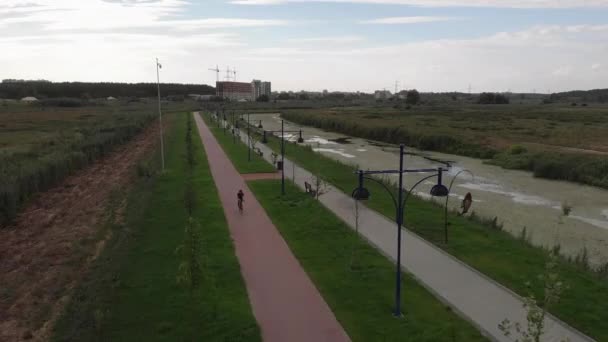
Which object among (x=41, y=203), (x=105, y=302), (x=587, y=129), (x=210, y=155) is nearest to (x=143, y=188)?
(x=41, y=203)

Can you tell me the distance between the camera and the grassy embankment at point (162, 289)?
10.5 meters

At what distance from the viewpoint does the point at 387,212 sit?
2059cm

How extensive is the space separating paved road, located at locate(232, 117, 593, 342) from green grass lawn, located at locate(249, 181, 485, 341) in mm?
422

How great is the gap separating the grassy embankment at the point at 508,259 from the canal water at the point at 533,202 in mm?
2277

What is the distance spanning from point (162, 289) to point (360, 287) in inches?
213

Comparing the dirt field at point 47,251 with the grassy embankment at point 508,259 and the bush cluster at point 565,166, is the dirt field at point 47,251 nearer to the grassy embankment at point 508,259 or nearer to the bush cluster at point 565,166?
the grassy embankment at point 508,259

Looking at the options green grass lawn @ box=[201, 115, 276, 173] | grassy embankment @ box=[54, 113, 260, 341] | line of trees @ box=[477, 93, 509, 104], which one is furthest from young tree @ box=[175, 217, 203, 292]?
line of trees @ box=[477, 93, 509, 104]

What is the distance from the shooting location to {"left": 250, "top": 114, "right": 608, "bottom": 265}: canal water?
18719 millimetres

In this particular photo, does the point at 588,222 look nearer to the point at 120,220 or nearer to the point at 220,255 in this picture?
the point at 220,255

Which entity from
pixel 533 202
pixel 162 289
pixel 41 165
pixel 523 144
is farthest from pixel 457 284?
pixel 523 144

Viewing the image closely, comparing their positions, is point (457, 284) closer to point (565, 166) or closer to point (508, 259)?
point (508, 259)

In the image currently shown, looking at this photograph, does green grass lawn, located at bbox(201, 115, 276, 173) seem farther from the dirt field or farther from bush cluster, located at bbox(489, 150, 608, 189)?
bush cluster, located at bbox(489, 150, 608, 189)

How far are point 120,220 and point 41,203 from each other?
317 inches

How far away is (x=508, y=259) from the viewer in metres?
14.8
